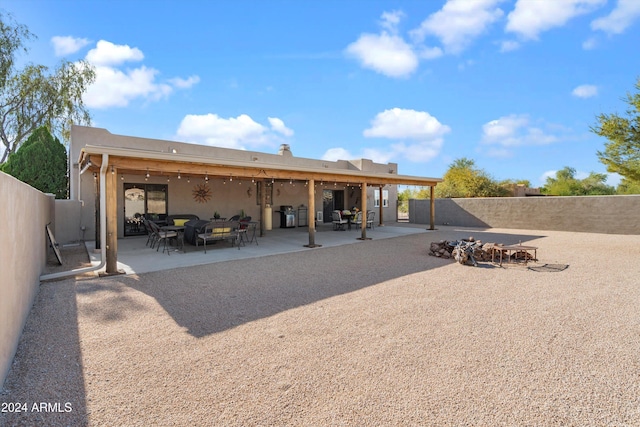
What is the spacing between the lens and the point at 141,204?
11172 mm

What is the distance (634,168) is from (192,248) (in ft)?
42.4

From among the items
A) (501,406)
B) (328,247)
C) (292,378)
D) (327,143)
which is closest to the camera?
(501,406)

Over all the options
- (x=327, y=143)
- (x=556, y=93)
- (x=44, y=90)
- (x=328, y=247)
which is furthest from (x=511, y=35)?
(x=44, y=90)

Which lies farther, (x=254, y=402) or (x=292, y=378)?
(x=292, y=378)

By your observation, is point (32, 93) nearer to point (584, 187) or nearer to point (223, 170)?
point (223, 170)

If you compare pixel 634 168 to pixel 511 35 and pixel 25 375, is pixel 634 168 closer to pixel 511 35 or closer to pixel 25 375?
pixel 511 35

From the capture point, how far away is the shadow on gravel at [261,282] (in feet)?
13.1

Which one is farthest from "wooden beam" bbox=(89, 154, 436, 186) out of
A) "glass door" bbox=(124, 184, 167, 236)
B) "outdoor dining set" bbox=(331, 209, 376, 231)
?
"outdoor dining set" bbox=(331, 209, 376, 231)

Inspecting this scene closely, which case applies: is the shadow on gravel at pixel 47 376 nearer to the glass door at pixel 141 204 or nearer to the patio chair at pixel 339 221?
the glass door at pixel 141 204

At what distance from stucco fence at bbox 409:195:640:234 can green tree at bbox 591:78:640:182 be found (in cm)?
392

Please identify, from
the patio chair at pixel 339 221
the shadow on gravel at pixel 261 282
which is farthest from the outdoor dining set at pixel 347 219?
the shadow on gravel at pixel 261 282

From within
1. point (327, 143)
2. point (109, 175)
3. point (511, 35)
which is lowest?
point (109, 175)

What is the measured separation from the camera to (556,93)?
1469 cm

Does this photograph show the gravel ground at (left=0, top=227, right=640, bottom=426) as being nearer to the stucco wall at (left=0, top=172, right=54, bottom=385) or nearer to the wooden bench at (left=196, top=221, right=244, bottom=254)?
the stucco wall at (left=0, top=172, right=54, bottom=385)
